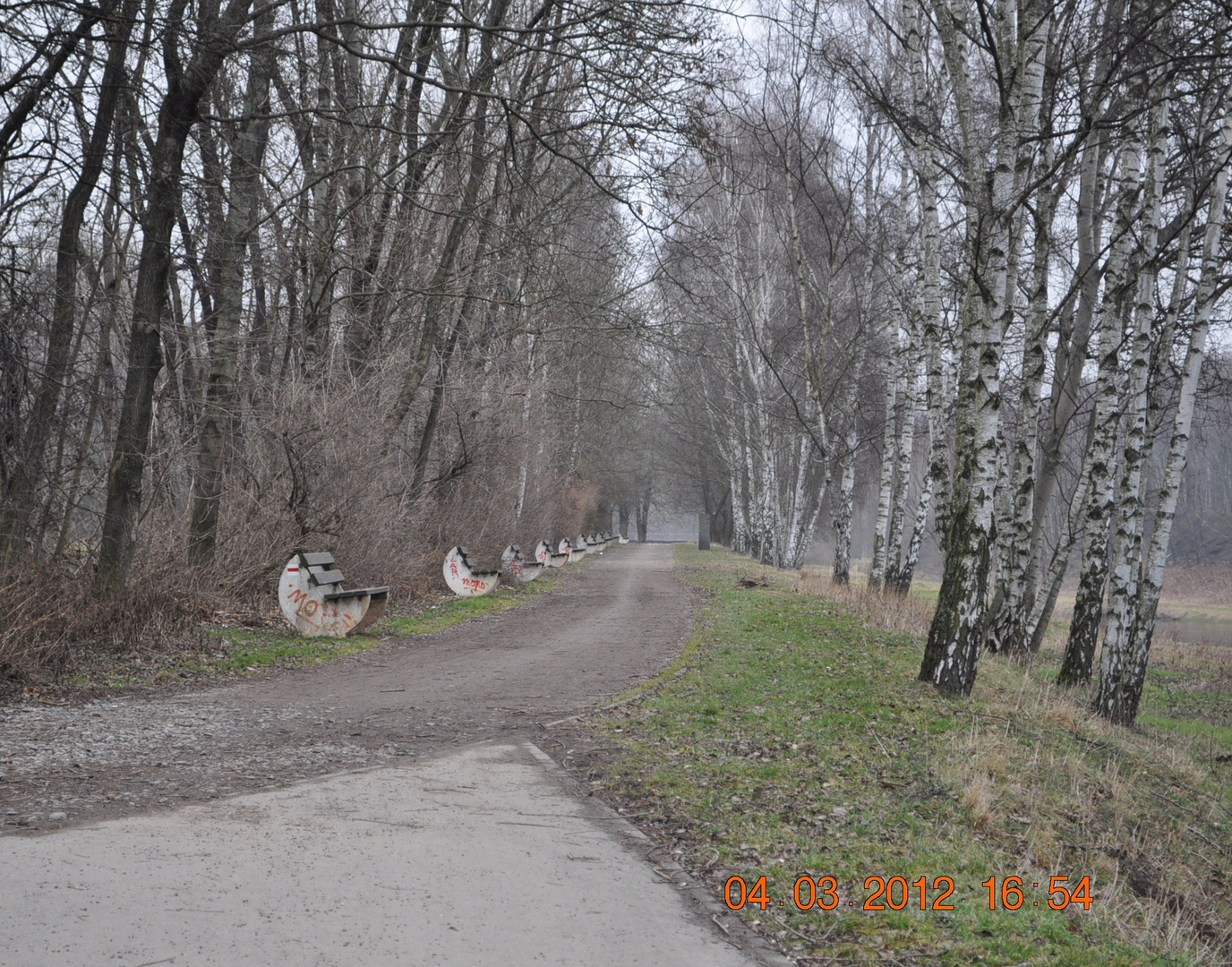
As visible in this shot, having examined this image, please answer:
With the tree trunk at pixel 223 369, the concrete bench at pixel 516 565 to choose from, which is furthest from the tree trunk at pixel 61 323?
the concrete bench at pixel 516 565

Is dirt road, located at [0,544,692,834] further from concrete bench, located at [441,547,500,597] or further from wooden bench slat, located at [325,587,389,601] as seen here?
concrete bench, located at [441,547,500,597]

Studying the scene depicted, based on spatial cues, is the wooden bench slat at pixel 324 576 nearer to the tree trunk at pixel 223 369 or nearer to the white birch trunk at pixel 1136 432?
the tree trunk at pixel 223 369

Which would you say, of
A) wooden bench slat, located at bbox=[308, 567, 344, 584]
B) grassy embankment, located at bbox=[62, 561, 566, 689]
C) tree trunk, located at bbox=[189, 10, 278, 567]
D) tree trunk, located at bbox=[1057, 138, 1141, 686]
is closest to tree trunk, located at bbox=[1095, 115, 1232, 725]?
tree trunk, located at bbox=[1057, 138, 1141, 686]

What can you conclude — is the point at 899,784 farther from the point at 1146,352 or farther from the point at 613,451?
the point at 613,451

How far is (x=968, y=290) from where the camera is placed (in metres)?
10.4

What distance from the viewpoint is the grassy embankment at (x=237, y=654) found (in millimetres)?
8938

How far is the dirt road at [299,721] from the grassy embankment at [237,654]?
1.07 feet

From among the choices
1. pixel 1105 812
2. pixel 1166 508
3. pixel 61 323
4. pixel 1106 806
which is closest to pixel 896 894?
pixel 1105 812

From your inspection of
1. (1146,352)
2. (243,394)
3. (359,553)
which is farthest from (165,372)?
(1146,352)

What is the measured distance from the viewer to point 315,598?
12.2m

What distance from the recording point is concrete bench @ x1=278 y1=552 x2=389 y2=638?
12.1m

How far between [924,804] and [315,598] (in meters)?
8.13

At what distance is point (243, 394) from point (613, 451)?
38.4m

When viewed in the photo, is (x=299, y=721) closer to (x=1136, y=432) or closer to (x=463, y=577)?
(x=1136, y=432)
